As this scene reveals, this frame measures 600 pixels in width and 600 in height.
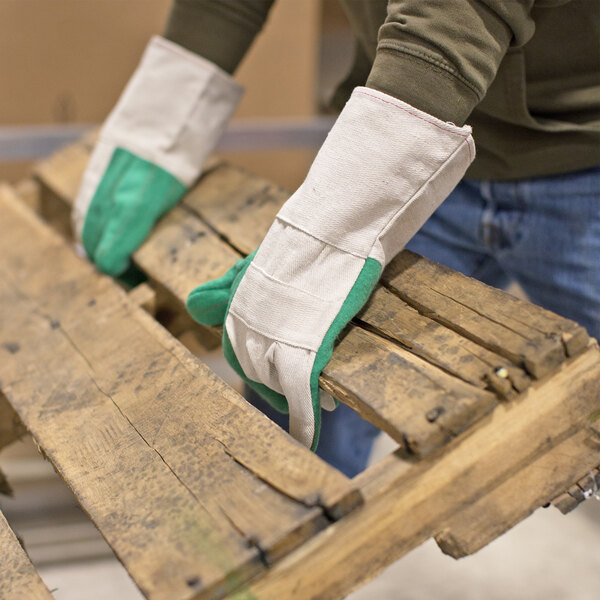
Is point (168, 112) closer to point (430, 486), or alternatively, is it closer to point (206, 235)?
point (206, 235)

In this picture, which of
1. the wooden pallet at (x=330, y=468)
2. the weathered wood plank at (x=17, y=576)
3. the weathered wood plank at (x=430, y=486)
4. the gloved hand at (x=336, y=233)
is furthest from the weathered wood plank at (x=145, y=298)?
the weathered wood plank at (x=430, y=486)

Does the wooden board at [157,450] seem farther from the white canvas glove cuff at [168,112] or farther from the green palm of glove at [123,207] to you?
the white canvas glove cuff at [168,112]

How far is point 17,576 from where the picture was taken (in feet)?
2.15

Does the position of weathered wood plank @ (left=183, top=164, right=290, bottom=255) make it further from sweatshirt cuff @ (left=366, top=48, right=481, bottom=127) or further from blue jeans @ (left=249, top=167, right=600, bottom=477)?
sweatshirt cuff @ (left=366, top=48, right=481, bottom=127)

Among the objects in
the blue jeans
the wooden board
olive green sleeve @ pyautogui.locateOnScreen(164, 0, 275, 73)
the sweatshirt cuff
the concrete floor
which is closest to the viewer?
the wooden board

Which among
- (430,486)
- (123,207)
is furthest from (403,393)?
(123,207)

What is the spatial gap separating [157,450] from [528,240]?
1.87 ft

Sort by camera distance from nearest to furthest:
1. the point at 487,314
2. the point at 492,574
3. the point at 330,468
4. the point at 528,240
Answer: the point at 330,468
the point at 487,314
the point at 528,240
the point at 492,574

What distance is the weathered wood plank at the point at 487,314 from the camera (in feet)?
2.19

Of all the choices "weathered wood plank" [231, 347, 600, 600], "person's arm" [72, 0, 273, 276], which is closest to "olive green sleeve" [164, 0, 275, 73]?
"person's arm" [72, 0, 273, 276]

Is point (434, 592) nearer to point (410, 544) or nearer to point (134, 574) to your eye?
point (410, 544)

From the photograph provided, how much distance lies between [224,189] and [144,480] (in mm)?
605

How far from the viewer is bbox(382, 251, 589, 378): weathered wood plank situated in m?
0.67

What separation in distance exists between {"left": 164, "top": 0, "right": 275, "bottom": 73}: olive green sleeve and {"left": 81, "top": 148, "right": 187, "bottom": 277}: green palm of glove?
194mm
